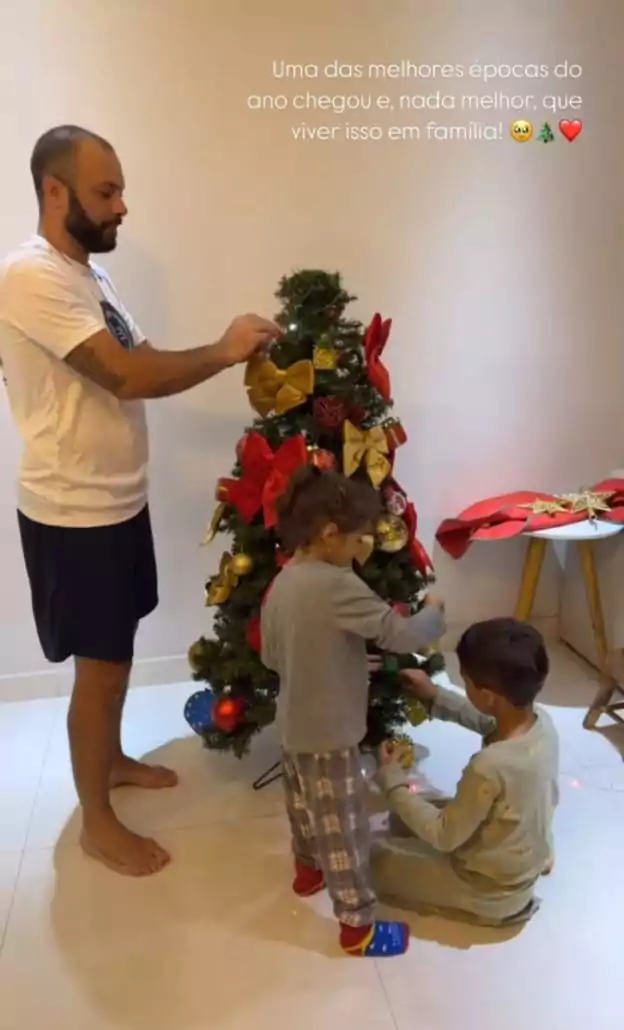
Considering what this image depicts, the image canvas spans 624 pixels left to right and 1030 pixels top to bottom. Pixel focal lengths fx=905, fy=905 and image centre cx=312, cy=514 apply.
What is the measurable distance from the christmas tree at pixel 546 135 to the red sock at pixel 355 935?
206 cm

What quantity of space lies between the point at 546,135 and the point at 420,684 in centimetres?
160

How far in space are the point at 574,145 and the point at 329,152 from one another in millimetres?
709

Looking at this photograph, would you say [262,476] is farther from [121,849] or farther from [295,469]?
[121,849]

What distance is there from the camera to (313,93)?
7.72 feet

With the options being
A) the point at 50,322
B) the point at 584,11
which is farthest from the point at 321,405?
the point at 584,11

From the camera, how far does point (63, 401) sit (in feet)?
5.64

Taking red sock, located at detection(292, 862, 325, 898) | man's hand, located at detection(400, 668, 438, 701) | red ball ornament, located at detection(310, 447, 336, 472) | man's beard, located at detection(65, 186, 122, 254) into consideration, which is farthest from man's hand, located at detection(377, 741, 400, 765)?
man's beard, located at detection(65, 186, 122, 254)

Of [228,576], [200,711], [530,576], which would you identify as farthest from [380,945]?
[530,576]

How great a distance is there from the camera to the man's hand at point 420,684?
187 cm

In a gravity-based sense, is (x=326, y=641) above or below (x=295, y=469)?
below

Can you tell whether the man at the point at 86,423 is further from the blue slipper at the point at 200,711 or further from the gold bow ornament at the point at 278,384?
the blue slipper at the point at 200,711

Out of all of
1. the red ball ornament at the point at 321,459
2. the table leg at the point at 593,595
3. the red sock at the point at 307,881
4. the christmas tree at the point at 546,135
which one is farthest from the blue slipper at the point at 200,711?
the christmas tree at the point at 546,135

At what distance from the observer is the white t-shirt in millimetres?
1612

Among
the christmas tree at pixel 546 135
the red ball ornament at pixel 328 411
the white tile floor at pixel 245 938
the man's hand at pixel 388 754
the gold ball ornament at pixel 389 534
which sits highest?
the christmas tree at pixel 546 135
